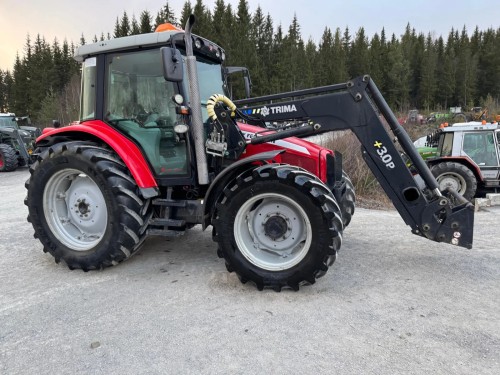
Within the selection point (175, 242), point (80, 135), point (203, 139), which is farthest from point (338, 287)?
point (80, 135)

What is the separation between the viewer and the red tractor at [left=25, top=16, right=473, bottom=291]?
3285 mm

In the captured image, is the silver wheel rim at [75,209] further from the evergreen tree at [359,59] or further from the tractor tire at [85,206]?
the evergreen tree at [359,59]

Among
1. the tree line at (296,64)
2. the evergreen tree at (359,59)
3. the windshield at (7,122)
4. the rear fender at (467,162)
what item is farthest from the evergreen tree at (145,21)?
the rear fender at (467,162)

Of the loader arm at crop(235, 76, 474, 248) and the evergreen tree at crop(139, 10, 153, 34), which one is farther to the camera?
the evergreen tree at crop(139, 10, 153, 34)

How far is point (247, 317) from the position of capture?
2.88 m

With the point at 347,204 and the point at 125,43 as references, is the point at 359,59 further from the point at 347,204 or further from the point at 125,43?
the point at 125,43

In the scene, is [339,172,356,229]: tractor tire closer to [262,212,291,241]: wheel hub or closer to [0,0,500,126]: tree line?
[262,212,291,241]: wheel hub

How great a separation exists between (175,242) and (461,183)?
7228mm

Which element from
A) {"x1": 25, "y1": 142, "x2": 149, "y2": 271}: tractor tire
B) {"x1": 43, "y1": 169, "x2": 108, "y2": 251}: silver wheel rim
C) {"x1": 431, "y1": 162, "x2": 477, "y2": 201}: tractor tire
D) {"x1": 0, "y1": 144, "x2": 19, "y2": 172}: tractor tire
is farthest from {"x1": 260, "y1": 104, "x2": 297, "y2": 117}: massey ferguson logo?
{"x1": 0, "y1": 144, "x2": 19, "y2": 172}: tractor tire

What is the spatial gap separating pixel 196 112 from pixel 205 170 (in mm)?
562

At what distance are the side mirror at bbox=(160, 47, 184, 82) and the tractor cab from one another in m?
0.40

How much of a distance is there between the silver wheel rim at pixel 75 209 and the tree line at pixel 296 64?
30829mm

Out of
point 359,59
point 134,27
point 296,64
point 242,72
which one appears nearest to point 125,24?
point 134,27

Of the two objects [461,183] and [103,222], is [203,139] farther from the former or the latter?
[461,183]
